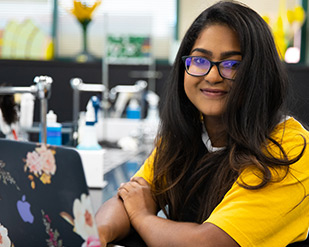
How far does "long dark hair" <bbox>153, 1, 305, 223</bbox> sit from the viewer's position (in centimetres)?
102

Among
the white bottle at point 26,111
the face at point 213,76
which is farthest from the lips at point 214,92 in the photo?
the white bottle at point 26,111

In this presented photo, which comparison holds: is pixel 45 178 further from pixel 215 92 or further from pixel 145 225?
pixel 215 92

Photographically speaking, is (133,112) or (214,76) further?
(133,112)

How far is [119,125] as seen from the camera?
3268mm

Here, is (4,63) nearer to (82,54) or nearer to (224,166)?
(82,54)

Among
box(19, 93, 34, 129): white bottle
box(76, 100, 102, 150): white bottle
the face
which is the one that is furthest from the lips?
box(19, 93, 34, 129): white bottle

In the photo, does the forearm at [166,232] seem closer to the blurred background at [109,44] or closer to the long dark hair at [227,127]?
the long dark hair at [227,127]

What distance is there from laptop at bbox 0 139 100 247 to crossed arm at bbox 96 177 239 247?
0.22m

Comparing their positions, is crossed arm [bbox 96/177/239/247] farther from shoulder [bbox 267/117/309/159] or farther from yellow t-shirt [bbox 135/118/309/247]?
shoulder [bbox 267/117/309/159]

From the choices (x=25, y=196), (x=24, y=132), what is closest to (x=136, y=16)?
(x=24, y=132)

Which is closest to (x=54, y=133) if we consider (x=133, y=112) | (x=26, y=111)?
(x=26, y=111)

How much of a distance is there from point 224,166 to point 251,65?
0.23 m

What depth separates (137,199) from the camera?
1164 mm

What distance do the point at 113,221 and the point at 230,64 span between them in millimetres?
438
